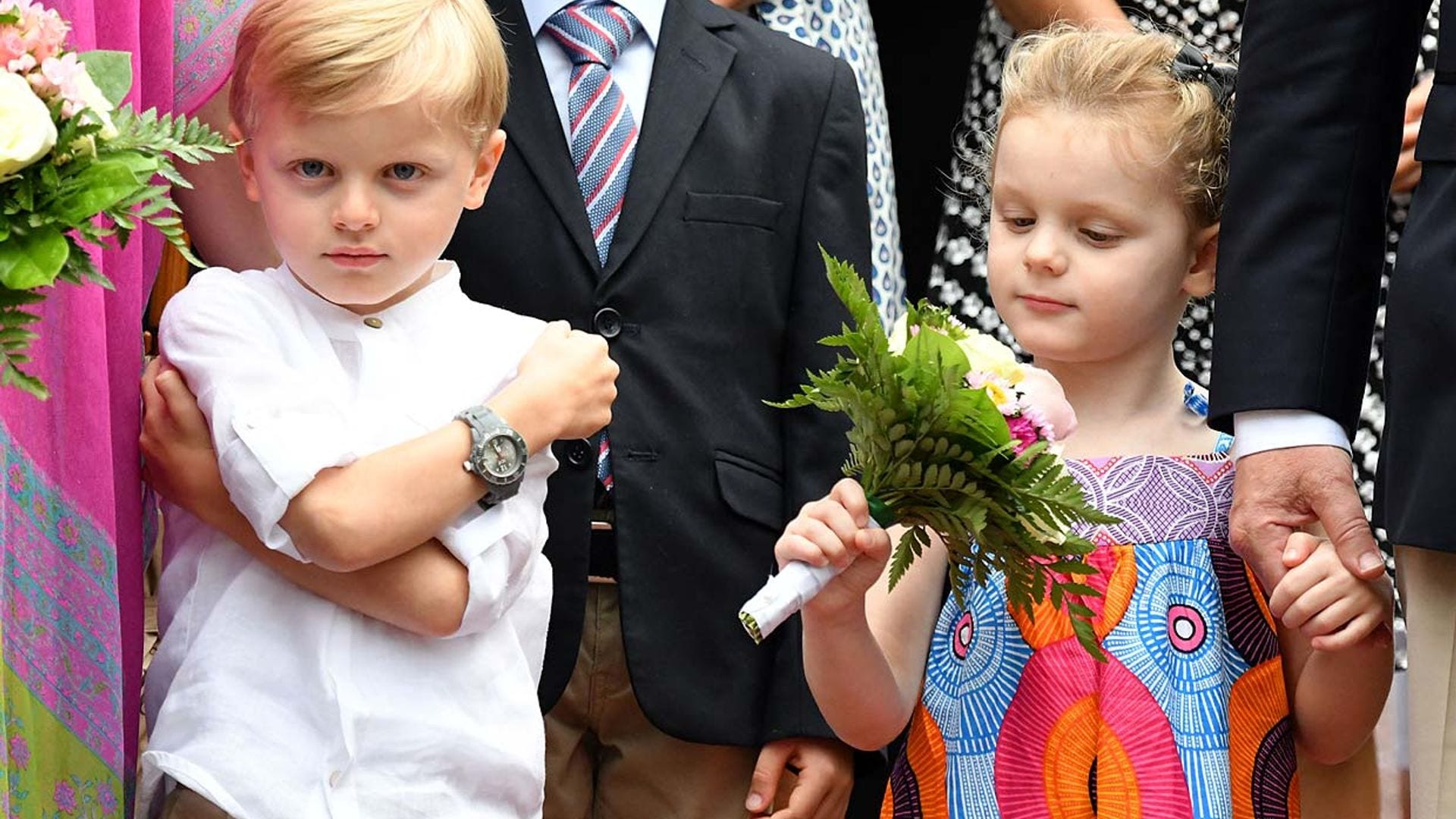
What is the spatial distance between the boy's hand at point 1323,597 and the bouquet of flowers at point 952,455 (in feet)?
0.80

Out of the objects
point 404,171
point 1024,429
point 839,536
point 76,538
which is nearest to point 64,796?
point 76,538

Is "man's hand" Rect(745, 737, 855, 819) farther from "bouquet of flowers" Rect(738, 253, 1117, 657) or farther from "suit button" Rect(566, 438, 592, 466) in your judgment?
"bouquet of flowers" Rect(738, 253, 1117, 657)

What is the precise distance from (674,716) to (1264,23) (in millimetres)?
1364

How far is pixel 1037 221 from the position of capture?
3.16 metres

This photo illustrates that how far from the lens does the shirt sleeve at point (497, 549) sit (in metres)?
2.75

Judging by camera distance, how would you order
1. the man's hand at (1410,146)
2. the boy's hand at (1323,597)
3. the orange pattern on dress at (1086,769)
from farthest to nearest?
1. the man's hand at (1410,146)
2. the orange pattern on dress at (1086,769)
3. the boy's hand at (1323,597)

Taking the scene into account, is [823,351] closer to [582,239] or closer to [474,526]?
[582,239]

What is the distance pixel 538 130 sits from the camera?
3.41m

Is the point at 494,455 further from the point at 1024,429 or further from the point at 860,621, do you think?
the point at 1024,429

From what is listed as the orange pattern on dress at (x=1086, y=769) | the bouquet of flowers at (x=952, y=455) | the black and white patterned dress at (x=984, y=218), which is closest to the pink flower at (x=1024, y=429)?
the bouquet of flowers at (x=952, y=455)

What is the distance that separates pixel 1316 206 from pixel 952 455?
2.02 ft

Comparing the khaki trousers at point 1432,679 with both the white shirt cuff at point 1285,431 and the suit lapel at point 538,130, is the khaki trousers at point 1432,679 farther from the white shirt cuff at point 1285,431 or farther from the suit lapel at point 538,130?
the suit lapel at point 538,130

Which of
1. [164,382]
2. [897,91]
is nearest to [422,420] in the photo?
[164,382]

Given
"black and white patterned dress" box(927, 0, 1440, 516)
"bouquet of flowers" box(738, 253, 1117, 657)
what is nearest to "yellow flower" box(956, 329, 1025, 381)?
"bouquet of flowers" box(738, 253, 1117, 657)
